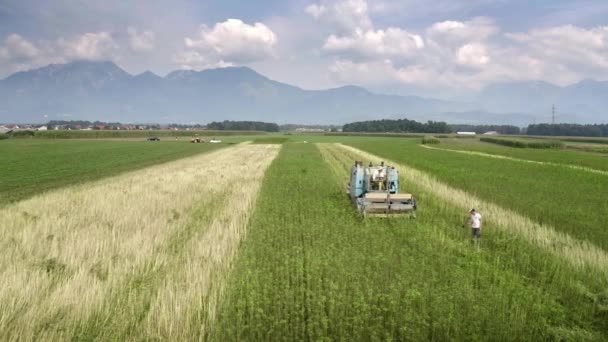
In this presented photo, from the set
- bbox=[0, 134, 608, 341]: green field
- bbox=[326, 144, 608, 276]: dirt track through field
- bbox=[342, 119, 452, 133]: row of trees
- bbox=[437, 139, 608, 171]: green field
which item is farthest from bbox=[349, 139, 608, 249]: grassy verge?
bbox=[342, 119, 452, 133]: row of trees

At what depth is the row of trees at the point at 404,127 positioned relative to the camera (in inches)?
6545

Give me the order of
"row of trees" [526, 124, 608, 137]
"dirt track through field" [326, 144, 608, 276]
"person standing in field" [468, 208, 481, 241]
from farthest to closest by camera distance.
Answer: "row of trees" [526, 124, 608, 137] → "person standing in field" [468, 208, 481, 241] → "dirt track through field" [326, 144, 608, 276]

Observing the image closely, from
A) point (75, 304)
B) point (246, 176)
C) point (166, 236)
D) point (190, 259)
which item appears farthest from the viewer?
point (246, 176)

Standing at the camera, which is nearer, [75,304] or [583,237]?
[75,304]

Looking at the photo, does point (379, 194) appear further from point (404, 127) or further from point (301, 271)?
point (404, 127)

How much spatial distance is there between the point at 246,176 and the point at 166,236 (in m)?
17.4

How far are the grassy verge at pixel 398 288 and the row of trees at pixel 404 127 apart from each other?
157669 mm

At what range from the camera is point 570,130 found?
15638cm

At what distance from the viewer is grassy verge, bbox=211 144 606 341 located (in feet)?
24.7

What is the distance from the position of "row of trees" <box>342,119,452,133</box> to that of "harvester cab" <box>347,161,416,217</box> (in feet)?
499

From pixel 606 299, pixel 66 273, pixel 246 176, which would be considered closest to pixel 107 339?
pixel 66 273

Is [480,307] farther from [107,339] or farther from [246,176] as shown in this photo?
[246,176]

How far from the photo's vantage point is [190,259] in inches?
442

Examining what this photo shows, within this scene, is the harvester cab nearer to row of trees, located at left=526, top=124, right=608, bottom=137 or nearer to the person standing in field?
the person standing in field
